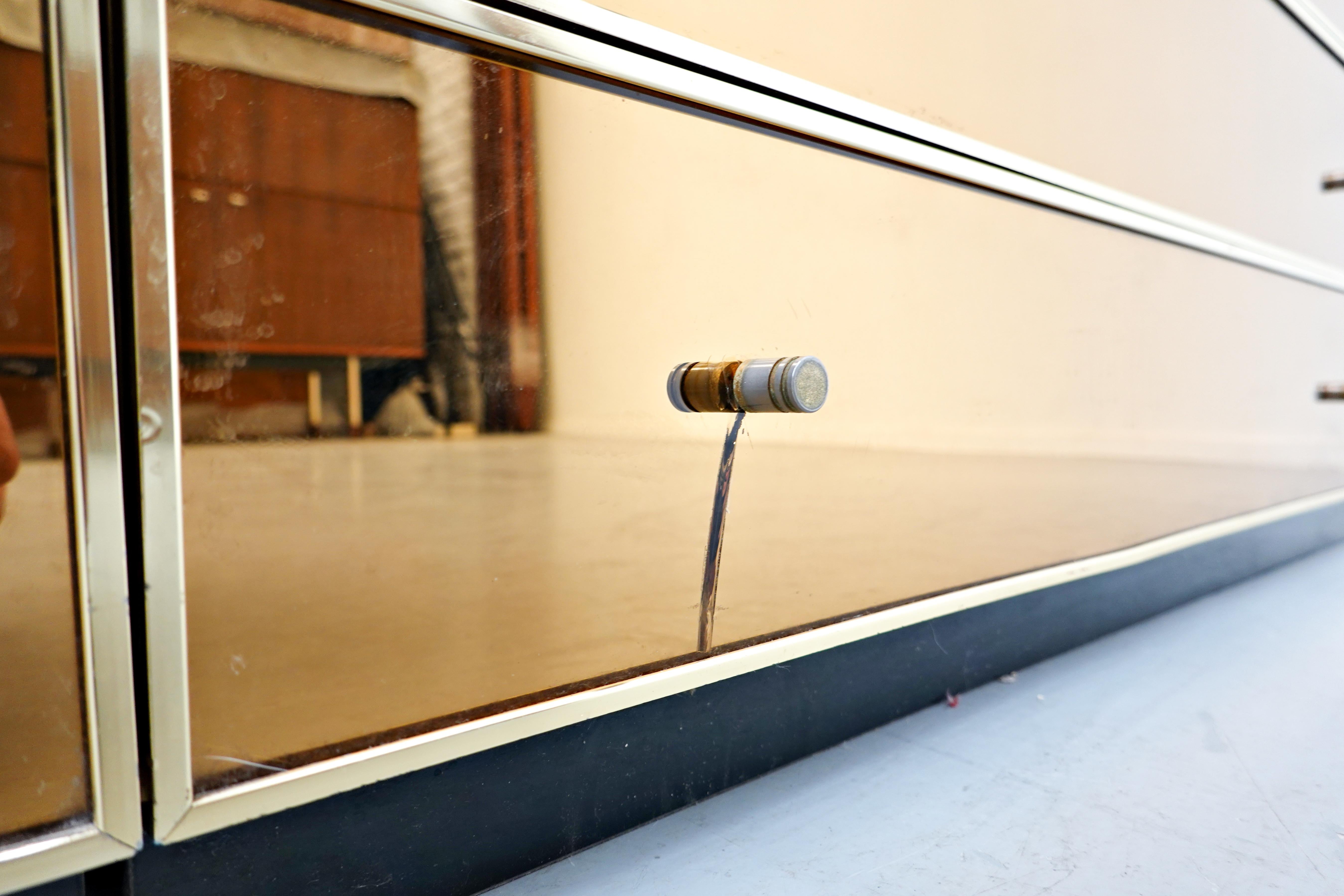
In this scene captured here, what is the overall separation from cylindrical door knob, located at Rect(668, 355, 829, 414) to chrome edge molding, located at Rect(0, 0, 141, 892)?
260 millimetres

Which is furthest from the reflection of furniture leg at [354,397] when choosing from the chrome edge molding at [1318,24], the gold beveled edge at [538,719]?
the chrome edge molding at [1318,24]

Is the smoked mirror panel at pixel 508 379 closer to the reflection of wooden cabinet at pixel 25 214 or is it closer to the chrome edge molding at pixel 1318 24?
the reflection of wooden cabinet at pixel 25 214

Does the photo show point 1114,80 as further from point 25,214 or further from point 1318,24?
point 25,214

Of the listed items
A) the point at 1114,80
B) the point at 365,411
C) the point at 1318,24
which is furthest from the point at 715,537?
the point at 1318,24

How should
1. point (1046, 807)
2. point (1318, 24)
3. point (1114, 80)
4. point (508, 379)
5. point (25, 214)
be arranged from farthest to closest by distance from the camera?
1. point (1318, 24)
2. point (1114, 80)
3. point (1046, 807)
4. point (508, 379)
5. point (25, 214)

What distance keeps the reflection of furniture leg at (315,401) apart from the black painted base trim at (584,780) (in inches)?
6.2

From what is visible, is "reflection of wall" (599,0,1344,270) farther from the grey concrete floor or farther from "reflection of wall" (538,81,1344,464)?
the grey concrete floor

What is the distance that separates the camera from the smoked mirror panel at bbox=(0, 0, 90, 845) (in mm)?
261

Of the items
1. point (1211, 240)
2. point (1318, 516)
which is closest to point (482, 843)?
point (1211, 240)

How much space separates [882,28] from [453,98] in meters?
0.34

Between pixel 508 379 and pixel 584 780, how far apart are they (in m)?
0.22

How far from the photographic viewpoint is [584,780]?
43 cm

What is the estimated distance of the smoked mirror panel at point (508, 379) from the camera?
1.01ft

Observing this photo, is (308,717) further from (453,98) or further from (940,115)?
(940,115)
